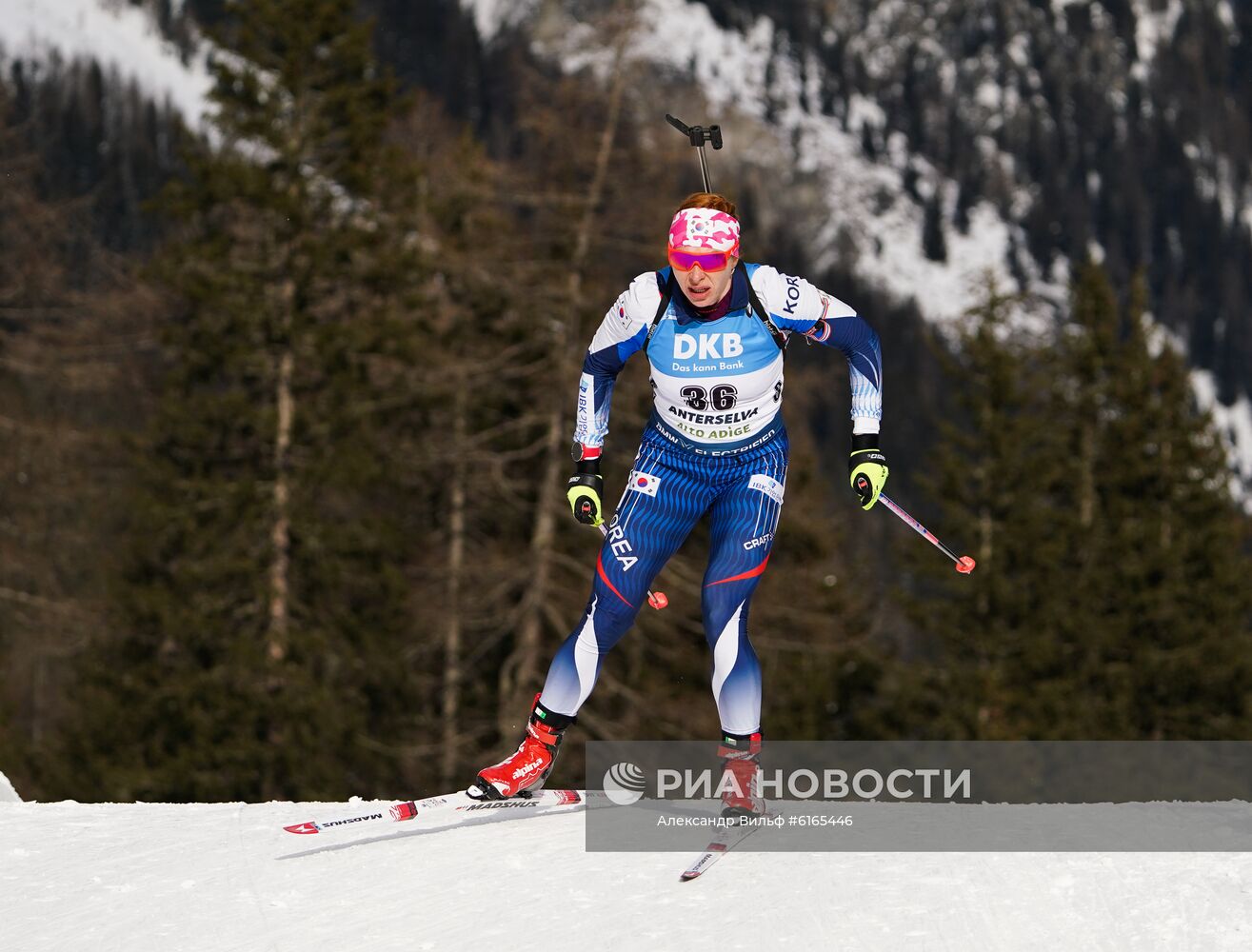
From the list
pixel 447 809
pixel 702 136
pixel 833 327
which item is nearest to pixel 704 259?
pixel 833 327

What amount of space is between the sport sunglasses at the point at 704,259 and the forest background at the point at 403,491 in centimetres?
1074

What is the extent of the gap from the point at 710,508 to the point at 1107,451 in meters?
25.7

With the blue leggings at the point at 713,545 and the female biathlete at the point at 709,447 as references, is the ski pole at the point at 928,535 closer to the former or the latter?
the female biathlete at the point at 709,447

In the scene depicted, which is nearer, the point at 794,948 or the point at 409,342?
the point at 794,948

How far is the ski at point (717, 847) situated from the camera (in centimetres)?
516

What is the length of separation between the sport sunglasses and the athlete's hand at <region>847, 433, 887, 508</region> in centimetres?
105

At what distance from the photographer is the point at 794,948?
178 inches

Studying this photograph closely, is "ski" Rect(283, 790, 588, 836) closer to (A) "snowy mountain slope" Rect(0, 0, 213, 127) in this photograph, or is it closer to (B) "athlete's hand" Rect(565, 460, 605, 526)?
(B) "athlete's hand" Rect(565, 460, 605, 526)

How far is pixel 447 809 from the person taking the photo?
6418mm

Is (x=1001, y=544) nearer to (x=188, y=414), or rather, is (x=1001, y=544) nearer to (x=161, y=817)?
(x=188, y=414)

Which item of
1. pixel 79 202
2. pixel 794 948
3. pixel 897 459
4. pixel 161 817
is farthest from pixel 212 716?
pixel 897 459

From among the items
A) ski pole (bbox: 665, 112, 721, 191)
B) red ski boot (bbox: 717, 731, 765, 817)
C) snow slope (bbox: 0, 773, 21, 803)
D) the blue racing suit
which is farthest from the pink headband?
snow slope (bbox: 0, 773, 21, 803)

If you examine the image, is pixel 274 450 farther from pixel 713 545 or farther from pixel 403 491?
pixel 713 545

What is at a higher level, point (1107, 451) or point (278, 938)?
point (1107, 451)
